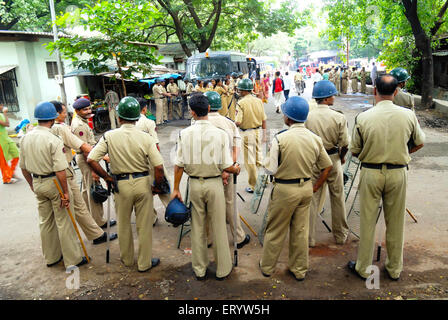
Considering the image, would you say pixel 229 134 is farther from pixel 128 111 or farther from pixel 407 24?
pixel 407 24

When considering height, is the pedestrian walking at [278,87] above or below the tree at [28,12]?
below

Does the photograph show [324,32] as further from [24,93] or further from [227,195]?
[227,195]

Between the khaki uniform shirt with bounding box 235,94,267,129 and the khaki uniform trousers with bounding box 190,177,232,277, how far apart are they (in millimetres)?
2616

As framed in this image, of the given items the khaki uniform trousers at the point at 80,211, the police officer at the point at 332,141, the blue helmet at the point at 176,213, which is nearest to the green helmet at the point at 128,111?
the blue helmet at the point at 176,213

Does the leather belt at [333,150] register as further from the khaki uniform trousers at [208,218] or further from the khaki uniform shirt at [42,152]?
the khaki uniform shirt at [42,152]

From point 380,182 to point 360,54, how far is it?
5191 cm

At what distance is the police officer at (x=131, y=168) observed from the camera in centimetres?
362

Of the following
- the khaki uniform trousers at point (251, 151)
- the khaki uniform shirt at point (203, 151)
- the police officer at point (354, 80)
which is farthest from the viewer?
the police officer at point (354, 80)

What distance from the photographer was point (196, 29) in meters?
18.6

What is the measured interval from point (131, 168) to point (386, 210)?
265 centimetres

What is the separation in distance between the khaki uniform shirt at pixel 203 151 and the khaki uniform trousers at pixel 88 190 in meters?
1.95

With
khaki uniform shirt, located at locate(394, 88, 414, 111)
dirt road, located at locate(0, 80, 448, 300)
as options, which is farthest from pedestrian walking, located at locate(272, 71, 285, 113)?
dirt road, located at locate(0, 80, 448, 300)

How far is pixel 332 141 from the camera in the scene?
4.14 m

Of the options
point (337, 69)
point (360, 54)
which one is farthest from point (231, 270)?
point (360, 54)
